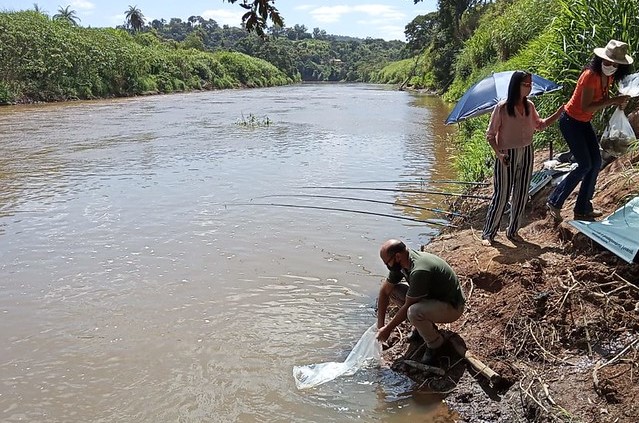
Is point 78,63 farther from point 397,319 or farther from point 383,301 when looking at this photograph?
point 397,319

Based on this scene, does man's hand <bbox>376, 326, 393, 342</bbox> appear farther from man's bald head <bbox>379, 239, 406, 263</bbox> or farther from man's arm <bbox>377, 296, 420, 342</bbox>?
man's bald head <bbox>379, 239, 406, 263</bbox>

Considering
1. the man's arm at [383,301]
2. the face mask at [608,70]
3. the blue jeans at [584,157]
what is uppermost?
the face mask at [608,70]

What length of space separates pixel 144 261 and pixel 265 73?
2684 inches

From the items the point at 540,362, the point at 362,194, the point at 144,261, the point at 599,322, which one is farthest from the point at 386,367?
the point at 362,194

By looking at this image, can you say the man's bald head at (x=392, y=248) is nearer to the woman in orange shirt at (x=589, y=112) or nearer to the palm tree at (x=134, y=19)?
the woman in orange shirt at (x=589, y=112)

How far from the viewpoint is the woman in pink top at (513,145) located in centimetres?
502

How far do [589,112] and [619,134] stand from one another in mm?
870

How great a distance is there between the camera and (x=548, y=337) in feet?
13.0

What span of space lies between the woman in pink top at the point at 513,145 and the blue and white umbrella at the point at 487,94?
1.12 meters

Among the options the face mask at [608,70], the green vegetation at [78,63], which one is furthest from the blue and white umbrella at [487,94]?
the green vegetation at [78,63]

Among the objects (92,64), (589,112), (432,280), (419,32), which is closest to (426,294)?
(432,280)

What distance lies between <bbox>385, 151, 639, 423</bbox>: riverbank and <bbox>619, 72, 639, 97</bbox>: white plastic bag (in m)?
0.74

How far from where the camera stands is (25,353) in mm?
4770

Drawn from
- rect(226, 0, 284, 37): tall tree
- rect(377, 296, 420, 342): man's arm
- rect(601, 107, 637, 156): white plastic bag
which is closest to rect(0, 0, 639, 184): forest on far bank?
rect(226, 0, 284, 37): tall tree
